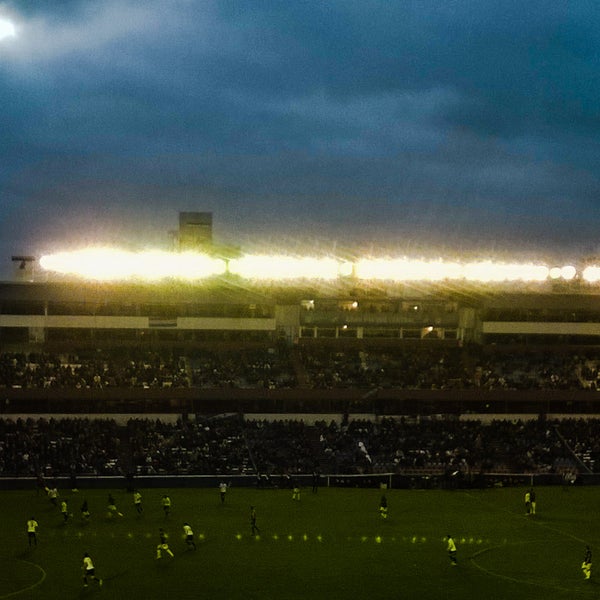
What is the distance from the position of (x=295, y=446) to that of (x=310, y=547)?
1847 centimetres

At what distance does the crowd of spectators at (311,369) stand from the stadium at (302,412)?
0.18 m

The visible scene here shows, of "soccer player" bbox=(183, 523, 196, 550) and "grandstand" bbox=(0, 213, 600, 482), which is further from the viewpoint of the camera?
"grandstand" bbox=(0, 213, 600, 482)

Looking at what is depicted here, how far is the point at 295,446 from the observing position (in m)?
52.9

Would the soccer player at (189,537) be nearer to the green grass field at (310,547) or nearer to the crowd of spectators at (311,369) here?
the green grass field at (310,547)

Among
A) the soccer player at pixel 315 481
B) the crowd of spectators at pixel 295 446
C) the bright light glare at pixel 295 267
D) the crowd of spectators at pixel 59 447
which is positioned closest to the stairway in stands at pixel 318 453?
the crowd of spectators at pixel 295 446

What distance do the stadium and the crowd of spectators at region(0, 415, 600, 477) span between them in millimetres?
166

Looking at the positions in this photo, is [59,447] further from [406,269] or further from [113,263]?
[406,269]

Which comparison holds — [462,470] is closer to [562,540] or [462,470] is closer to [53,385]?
[562,540]

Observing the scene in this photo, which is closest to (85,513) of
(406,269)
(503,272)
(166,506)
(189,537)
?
(166,506)

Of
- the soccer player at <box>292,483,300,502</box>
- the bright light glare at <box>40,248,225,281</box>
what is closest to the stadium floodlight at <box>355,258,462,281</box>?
the bright light glare at <box>40,248,225,281</box>

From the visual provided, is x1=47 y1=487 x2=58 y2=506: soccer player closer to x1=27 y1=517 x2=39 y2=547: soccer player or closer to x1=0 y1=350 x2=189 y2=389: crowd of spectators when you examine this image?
x1=27 y1=517 x2=39 y2=547: soccer player

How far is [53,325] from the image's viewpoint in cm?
6153

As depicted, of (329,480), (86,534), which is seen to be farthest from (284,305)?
(86,534)

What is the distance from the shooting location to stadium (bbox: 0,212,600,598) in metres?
34.9
